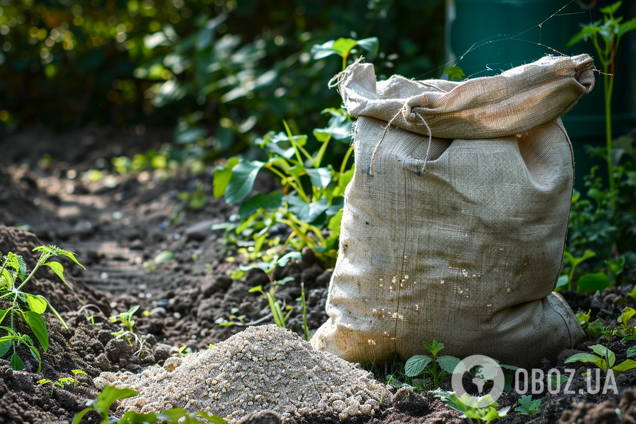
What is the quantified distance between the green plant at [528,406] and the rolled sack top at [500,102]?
711 mm

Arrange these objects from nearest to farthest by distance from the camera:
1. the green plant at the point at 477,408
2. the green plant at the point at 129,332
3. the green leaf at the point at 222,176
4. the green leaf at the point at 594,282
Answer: the green plant at the point at 477,408
the green plant at the point at 129,332
the green leaf at the point at 594,282
the green leaf at the point at 222,176

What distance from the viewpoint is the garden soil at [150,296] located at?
55.6 inches

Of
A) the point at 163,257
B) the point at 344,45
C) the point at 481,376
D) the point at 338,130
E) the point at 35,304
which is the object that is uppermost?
the point at 344,45

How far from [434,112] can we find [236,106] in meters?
3.86

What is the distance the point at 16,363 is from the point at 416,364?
107 centimetres

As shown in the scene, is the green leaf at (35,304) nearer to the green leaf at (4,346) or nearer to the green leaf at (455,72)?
the green leaf at (4,346)

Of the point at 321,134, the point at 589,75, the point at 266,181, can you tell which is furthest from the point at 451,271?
the point at 266,181

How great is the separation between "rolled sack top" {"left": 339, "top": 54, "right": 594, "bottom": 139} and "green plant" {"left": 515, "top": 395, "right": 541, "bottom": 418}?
0.71 meters

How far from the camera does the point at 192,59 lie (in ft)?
15.7

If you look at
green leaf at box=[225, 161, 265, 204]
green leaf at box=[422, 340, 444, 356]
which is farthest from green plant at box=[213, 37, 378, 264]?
green leaf at box=[422, 340, 444, 356]

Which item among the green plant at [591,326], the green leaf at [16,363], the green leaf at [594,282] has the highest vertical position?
the green leaf at [16,363]

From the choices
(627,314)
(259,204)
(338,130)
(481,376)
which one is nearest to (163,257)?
(259,204)

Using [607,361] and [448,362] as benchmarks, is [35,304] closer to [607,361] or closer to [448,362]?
[448,362]

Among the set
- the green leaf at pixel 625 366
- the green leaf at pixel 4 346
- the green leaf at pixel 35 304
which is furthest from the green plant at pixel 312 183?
the green leaf at pixel 625 366
